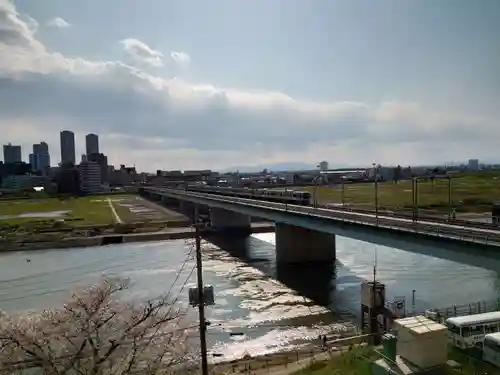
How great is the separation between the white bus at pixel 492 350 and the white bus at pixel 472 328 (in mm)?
1644

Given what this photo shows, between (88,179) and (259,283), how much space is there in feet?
560

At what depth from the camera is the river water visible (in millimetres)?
25906

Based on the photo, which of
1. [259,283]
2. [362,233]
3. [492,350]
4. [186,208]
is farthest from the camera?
[186,208]

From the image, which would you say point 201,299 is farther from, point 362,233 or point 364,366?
point 362,233

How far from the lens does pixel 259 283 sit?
3788cm

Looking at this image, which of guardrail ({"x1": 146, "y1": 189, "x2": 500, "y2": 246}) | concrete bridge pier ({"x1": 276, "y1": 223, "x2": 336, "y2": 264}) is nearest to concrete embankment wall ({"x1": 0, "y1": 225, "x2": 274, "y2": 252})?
concrete bridge pier ({"x1": 276, "y1": 223, "x2": 336, "y2": 264})

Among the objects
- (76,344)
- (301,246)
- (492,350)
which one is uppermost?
(492,350)

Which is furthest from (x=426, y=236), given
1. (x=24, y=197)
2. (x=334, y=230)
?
(x=24, y=197)

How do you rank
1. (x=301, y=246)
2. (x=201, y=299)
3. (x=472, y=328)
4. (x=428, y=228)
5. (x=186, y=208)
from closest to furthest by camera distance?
1. (x=201, y=299)
2. (x=472, y=328)
3. (x=428, y=228)
4. (x=301, y=246)
5. (x=186, y=208)

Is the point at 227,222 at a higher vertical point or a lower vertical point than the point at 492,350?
lower

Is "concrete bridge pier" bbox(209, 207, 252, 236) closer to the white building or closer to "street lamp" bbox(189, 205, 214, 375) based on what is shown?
"street lamp" bbox(189, 205, 214, 375)

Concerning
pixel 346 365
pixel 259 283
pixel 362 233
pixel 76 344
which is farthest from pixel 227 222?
pixel 76 344

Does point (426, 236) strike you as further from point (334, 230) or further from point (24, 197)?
point (24, 197)

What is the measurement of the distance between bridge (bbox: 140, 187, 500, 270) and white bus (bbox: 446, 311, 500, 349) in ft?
16.7
